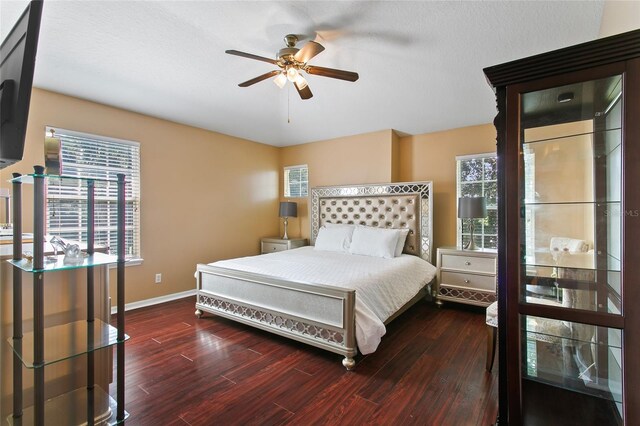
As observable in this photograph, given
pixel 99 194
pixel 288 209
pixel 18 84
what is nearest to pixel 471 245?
pixel 288 209

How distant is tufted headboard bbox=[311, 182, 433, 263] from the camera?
Result: 4184mm

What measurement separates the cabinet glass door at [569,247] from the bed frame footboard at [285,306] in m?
1.29

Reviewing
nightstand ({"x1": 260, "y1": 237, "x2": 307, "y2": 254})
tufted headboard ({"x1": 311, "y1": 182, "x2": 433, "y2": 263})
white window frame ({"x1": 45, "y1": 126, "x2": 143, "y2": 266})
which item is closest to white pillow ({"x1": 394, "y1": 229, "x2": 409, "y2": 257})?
tufted headboard ({"x1": 311, "y1": 182, "x2": 433, "y2": 263})

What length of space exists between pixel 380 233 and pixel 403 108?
167 centimetres

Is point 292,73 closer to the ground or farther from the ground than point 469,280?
farther from the ground

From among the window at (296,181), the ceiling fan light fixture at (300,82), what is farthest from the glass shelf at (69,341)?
the window at (296,181)

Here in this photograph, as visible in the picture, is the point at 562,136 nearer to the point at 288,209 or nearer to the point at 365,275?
the point at 365,275

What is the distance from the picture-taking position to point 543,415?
52.4 inches

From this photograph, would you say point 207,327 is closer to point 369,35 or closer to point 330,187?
point 330,187

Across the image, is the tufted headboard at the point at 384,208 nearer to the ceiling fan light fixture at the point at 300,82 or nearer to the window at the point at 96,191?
the ceiling fan light fixture at the point at 300,82

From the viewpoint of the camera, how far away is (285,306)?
2758mm

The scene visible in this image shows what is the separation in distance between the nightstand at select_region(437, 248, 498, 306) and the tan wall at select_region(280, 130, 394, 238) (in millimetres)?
1484

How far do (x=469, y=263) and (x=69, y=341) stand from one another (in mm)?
3868

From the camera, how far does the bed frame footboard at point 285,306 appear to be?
7.86 feet
